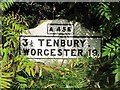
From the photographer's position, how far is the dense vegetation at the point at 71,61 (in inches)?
69.9

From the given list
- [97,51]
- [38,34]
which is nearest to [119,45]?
[97,51]

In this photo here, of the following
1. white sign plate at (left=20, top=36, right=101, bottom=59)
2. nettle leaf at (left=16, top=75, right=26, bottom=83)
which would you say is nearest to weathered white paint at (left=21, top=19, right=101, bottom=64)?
white sign plate at (left=20, top=36, right=101, bottom=59)

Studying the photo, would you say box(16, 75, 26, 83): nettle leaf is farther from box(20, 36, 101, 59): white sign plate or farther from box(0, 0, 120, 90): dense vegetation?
box(20, 36, 101, 59): white sign plate

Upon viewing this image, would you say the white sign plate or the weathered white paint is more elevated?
the weathered white paint

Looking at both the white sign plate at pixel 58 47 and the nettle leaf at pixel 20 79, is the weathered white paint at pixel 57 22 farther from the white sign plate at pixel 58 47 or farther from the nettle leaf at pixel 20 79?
the nettle leaf at pixel 20 79

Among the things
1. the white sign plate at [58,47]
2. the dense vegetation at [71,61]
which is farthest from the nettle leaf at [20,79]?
the white sign plate at [58,47]

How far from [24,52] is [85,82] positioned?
40 cm

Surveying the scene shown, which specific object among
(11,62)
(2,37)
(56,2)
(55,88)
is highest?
(56,2)

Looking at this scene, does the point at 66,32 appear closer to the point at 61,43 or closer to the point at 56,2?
the point at 61,43

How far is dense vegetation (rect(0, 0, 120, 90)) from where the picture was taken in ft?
5.83

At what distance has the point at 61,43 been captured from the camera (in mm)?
2111

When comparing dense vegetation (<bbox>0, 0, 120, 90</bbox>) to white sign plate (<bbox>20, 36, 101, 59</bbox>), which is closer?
dense vegetation (<bbox>0, 0, 120, 90</bbox>)

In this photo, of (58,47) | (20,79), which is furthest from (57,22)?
(20,79)

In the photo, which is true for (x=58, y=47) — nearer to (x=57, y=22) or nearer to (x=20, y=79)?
(x=57, y=22)
